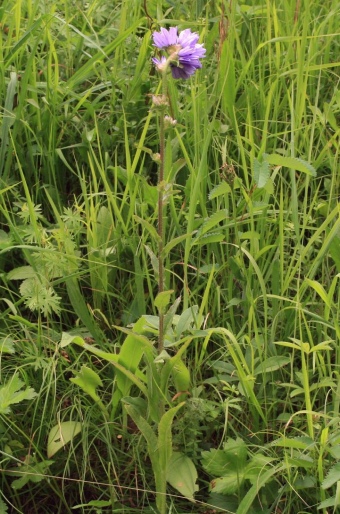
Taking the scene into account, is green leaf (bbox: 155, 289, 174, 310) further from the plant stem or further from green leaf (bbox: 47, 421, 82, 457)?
green leaf (bbox: 47, 421, 82, 457)

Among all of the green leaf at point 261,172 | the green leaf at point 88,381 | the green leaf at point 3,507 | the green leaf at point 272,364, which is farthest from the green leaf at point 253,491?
the green leaf at point 261,172

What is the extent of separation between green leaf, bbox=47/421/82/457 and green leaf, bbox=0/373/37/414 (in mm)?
98

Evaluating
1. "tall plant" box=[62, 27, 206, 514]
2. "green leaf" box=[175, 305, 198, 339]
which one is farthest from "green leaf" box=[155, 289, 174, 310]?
"green leaf" box=[175, 305, 198, 339]

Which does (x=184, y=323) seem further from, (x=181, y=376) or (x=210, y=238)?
(x=210, y=238)

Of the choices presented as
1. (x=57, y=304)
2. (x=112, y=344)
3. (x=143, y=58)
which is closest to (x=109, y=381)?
(x=112, y=344)

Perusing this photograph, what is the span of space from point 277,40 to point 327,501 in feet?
4.59

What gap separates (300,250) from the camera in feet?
6.29

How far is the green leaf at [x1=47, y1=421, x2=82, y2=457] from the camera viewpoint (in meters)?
1.73

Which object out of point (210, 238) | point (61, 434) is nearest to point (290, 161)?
point (210, 238)

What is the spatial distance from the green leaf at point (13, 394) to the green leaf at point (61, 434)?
0.10 meters

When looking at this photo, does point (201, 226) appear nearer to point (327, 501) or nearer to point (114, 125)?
point (114, 125)

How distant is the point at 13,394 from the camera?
172cm

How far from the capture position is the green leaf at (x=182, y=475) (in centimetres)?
164

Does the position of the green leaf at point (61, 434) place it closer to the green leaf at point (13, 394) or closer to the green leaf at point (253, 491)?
the green leaf at point (13, 394)
